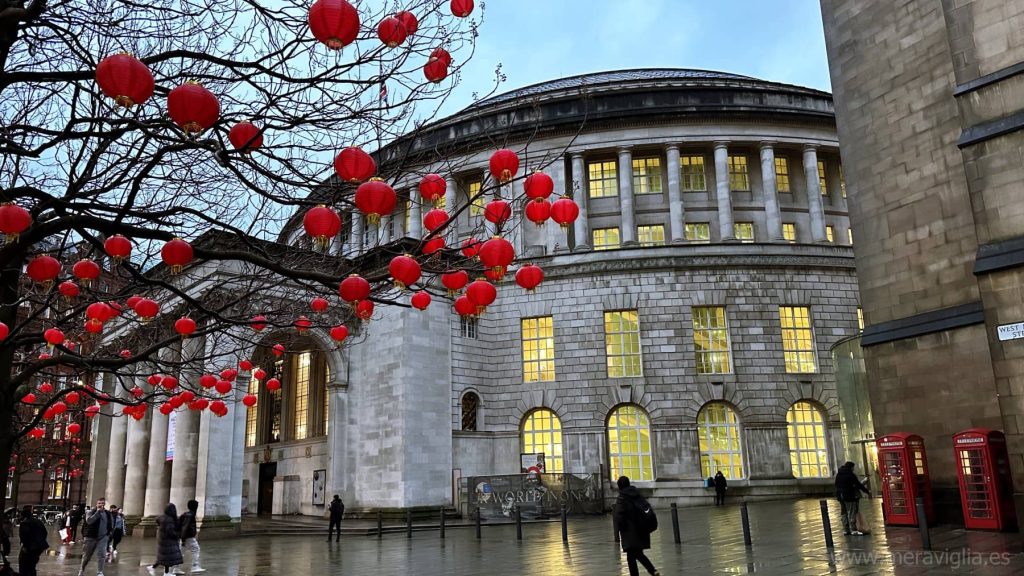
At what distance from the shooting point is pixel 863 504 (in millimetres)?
21156

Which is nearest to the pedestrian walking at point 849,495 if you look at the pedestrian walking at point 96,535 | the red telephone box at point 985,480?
the red telephone box at point 985,480

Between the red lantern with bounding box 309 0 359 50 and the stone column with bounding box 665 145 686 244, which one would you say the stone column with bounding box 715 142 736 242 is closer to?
the stone column with bounding box 665 145 686 244

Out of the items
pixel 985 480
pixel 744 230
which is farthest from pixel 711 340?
pixel 985 480

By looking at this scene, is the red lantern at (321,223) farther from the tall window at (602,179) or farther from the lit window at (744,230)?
the lit window at (744,230)

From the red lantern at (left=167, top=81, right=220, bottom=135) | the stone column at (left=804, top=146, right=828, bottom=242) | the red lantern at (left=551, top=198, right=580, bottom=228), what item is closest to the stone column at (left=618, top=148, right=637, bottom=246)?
the stone column at (left=804, top=146, right=828, bottom=242)

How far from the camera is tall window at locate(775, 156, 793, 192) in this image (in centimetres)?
3522

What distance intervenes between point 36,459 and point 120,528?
41126mm

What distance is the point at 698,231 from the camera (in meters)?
34.3

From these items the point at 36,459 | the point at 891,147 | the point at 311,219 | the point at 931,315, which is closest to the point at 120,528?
the point at 311,219

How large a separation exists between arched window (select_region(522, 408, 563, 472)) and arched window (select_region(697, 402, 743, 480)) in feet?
19.9

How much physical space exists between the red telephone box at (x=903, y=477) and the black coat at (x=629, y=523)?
850cm

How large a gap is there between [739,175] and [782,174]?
2.18m

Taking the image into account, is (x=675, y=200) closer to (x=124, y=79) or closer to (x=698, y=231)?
(x=698, y=231)

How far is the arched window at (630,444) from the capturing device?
1190 inches
